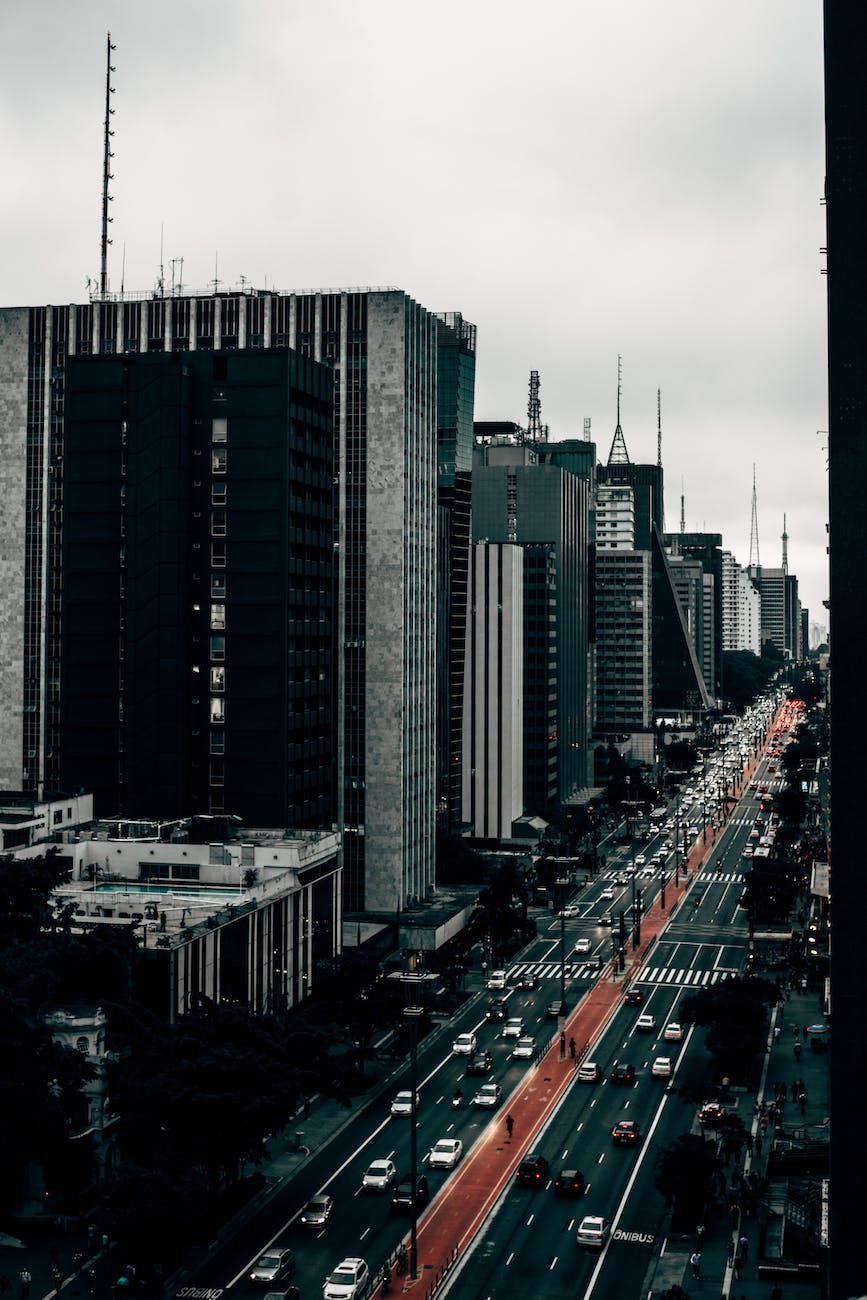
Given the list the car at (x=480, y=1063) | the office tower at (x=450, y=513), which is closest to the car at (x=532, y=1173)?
the car at (x=480, y=1063)

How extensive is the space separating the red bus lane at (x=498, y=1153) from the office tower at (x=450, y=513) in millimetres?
59744

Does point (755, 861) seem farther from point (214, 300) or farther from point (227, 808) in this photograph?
point (214, 300)

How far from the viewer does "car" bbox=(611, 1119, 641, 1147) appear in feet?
314

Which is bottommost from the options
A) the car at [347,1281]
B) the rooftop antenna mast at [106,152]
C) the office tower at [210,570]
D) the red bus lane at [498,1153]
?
the red bus lane at [498,1153]

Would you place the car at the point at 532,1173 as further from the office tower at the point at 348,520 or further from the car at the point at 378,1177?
the office tower at the point at 348,520

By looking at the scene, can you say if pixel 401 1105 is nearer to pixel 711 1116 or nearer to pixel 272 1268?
pixel 711 1116

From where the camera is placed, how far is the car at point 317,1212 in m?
81.9

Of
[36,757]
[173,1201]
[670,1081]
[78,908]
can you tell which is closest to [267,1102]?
[173,1201]

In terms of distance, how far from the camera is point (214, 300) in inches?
6250

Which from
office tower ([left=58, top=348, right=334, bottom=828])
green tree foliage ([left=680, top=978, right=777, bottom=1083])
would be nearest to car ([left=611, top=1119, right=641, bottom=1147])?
green tree foliage ([left=680, top=978, right=777, bottom=1083])

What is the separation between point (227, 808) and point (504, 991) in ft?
101

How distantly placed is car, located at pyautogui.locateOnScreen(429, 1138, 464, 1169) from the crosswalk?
169ft

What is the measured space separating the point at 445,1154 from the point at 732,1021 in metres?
29.6

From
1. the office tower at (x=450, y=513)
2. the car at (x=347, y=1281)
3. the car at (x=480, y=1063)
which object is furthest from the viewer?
the office tower at (x=450, y=513)
